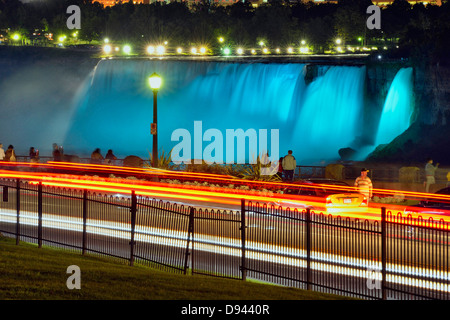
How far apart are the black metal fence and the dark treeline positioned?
65431mm

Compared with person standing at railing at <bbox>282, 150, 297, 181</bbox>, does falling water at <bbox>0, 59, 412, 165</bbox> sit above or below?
above

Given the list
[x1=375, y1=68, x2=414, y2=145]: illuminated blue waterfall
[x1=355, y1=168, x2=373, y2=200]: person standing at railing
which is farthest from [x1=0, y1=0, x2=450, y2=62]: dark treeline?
[x1=355, y1=168, x2=373, y2=200]: person standing at railing

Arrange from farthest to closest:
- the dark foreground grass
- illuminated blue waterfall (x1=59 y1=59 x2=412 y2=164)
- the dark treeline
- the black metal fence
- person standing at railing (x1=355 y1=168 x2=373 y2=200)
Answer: the dark treeline → illuminated blue waterfall (x1=59 y1=59 x2=412 y2=164) → person standing at railing (x1=355 y1=168 x2=373 y2=200) → the black metal fence → the dark foreground grass

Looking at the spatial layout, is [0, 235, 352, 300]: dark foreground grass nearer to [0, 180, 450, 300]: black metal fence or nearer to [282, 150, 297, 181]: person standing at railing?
[0, 180, 450, 300]: black metal fence

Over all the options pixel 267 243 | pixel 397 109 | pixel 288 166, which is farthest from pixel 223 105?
pixel 267 243

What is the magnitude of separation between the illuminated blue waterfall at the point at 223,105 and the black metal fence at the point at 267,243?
34495mm

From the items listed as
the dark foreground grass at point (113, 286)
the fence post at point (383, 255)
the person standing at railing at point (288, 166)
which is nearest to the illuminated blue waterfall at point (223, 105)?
the person standing at railing at point (288, 166)

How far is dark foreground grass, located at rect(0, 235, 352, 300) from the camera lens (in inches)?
461

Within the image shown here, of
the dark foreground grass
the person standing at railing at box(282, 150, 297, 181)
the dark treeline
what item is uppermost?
the dark treeline

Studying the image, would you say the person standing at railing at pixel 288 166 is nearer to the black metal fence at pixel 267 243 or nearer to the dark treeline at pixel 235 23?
the black metal fence at pixel 267 243

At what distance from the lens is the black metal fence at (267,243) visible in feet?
42.8

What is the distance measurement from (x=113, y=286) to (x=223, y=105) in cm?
5280

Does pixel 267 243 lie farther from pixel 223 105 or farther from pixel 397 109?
pixel 223 105
